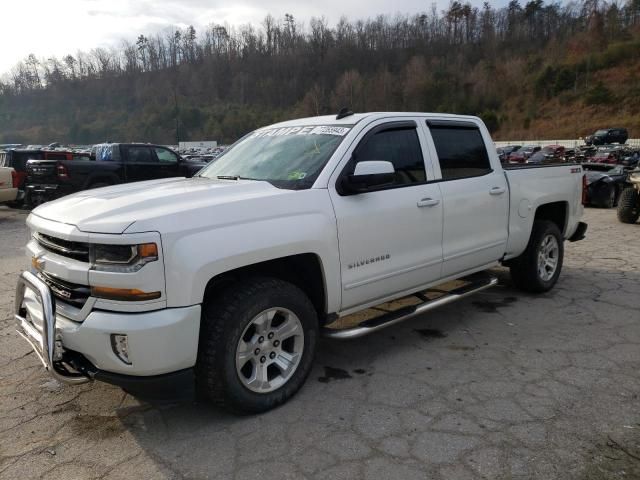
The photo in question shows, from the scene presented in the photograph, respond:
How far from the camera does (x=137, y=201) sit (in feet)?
9.92

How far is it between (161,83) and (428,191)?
128486mm

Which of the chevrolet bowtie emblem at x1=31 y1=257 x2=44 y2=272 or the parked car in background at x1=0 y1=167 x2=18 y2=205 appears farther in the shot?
the parked car in background at x1=0 y1=167 x2=18 y2=205

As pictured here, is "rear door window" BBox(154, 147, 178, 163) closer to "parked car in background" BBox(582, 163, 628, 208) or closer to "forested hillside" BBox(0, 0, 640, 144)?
"parked car in background" BBox(582, 163, 628, 208)

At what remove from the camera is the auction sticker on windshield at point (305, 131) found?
3.87 m

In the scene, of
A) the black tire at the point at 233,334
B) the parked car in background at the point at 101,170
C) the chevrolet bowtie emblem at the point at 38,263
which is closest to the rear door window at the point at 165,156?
the parked car in background at the point at 101,170

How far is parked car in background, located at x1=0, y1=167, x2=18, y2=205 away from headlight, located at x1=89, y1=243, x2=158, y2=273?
38.7 ft

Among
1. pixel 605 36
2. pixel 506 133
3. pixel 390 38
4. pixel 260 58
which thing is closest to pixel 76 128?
pixel 260 58

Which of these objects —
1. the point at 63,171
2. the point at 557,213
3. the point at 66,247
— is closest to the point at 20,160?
the point at 63,171

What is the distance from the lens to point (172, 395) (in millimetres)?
2785

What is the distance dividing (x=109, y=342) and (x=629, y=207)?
11297 mm

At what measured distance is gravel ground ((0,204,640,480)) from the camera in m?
2.70

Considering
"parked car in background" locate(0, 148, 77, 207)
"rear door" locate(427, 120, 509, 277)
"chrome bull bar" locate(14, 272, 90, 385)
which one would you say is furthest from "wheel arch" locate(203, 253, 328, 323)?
"parked car in background" locate(0, 148, 77, 207)

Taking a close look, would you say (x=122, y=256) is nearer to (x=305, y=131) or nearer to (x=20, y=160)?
(x=305, y=131)

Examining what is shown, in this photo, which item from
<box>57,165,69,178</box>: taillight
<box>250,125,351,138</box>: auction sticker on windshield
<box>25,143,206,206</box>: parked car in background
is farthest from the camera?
<box>25,143,206,206</box>: parked car in background
